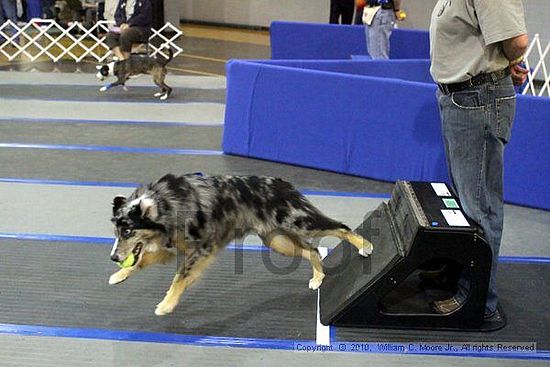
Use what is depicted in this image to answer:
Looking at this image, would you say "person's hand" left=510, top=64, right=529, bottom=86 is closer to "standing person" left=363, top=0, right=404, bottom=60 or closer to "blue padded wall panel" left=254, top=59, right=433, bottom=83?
"blue padded wall panel" left=254, top=59, right=433, bottom=83

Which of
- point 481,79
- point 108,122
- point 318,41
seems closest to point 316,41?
point 318,41

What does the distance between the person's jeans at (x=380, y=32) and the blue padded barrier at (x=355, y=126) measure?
1.92 meters

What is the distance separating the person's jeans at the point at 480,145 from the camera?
3104 mm

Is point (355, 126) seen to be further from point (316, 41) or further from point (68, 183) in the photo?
point (316, 41)

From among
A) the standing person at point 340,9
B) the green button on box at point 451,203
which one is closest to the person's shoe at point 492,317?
the green button on box at point 451,203

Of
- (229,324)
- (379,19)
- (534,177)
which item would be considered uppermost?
(379,19)

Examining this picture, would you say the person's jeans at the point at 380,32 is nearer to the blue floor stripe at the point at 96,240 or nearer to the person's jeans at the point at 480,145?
the blue floor stripe at the point at 96,240

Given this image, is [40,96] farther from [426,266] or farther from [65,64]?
[426,266]

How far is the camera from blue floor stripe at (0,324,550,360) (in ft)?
10.6

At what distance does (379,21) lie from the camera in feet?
26.3

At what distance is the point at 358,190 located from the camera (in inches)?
221

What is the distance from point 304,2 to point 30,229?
525 inches

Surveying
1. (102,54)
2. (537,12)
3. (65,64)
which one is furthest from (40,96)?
(537,12)

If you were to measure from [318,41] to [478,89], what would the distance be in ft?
25.1
